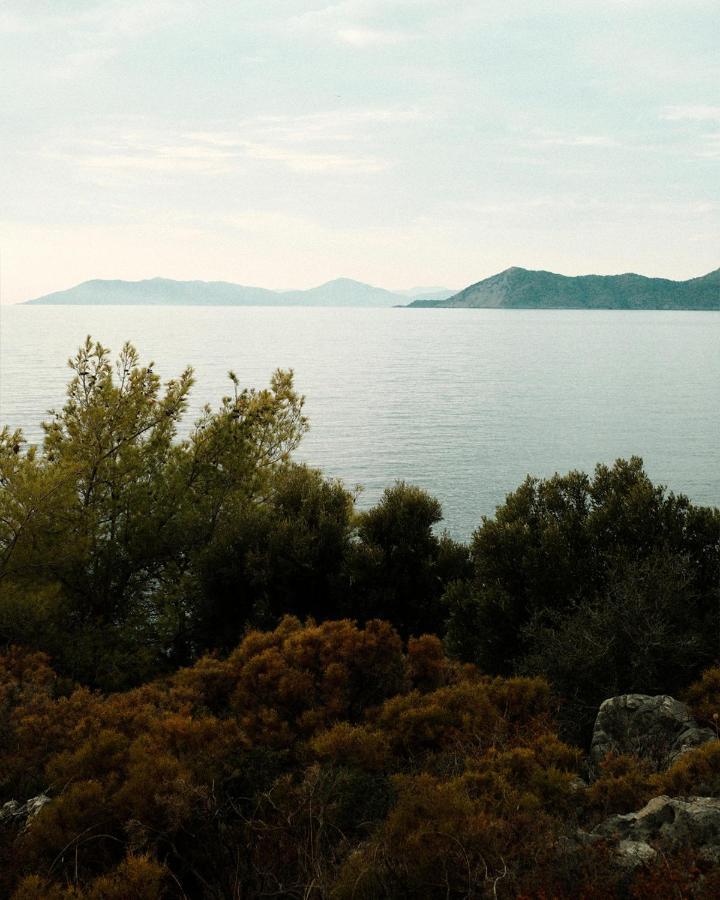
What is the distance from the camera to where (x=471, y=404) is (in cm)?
7606

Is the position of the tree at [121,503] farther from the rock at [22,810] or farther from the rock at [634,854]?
the rock at [634,854]

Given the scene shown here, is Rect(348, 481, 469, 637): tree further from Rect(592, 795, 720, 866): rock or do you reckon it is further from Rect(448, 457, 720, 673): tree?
Rect(592, 795, 720, 866): rock

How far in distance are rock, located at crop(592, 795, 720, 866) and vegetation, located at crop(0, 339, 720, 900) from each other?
297 mm

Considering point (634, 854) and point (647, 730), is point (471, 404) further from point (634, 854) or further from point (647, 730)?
point (634, 854)

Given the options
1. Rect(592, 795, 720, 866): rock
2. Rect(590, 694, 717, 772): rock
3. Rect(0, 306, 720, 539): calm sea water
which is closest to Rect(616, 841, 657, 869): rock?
Rect(592, 795, 720, 866): rock

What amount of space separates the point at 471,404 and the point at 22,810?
228 feet

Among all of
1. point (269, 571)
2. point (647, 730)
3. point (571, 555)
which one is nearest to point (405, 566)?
point (269, 571)

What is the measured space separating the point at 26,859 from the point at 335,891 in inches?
123

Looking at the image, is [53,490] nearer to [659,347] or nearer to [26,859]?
[26,859]

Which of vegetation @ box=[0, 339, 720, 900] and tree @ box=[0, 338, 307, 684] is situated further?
tree @ box=[0, 338, 307, 684]

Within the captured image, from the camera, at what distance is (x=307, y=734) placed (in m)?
10.1

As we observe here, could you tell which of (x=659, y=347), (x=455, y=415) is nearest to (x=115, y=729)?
(x=455, y=415)

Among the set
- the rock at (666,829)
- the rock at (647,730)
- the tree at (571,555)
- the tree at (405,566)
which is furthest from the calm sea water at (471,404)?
the rock at (666,829)

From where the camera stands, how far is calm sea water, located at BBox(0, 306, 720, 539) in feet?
155
